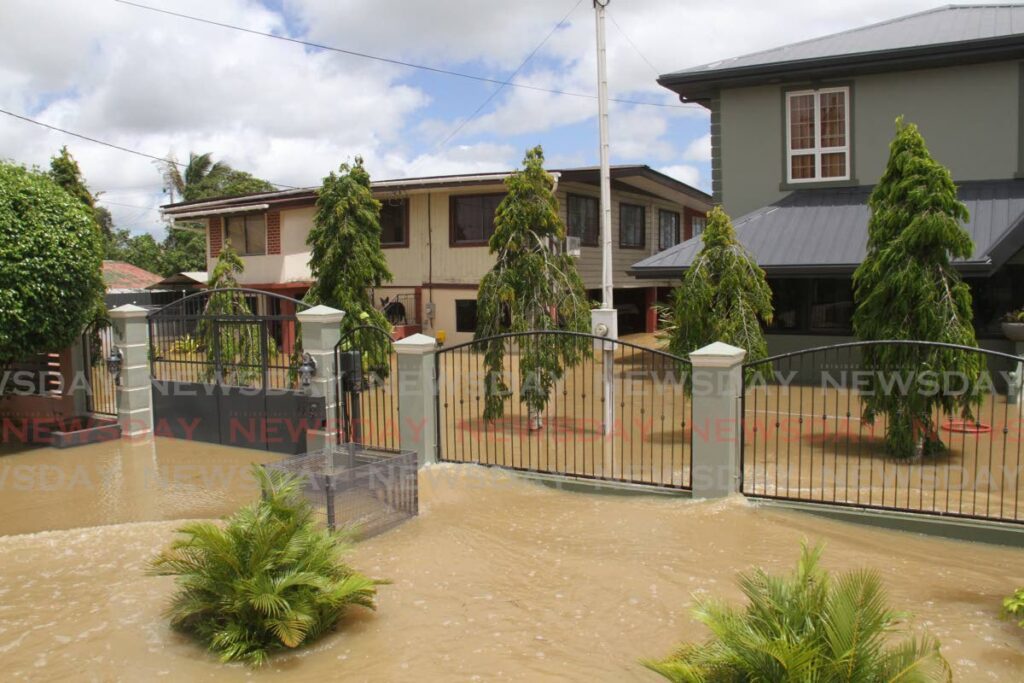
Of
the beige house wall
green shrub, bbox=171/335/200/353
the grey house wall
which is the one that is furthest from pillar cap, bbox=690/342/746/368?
the beige house wall

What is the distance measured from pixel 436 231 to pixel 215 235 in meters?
8.78

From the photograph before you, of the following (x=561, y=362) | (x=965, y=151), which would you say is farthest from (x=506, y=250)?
(x=965, y=151)

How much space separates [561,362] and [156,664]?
24.7 ft

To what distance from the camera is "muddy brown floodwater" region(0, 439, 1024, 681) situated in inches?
199

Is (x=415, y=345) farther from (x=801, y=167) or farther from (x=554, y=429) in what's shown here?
(x=801, y=167)

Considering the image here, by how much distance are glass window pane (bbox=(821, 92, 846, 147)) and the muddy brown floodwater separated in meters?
10.8

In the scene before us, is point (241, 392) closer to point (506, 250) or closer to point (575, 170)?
point (506, 250)

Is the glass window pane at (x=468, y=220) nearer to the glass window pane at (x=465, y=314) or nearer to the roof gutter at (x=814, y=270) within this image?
the glass window pane at (x=465, y=314)

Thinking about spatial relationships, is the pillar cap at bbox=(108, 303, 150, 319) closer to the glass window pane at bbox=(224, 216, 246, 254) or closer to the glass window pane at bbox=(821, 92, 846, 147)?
the glass window pane at bbox=(821, 92, 846, 147)

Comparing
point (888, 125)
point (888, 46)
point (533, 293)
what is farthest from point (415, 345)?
point (888, 46)

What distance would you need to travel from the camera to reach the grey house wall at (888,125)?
14797mm

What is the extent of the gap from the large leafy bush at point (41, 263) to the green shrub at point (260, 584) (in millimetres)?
6824

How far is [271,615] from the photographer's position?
5.11m

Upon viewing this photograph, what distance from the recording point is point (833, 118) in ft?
52.7
